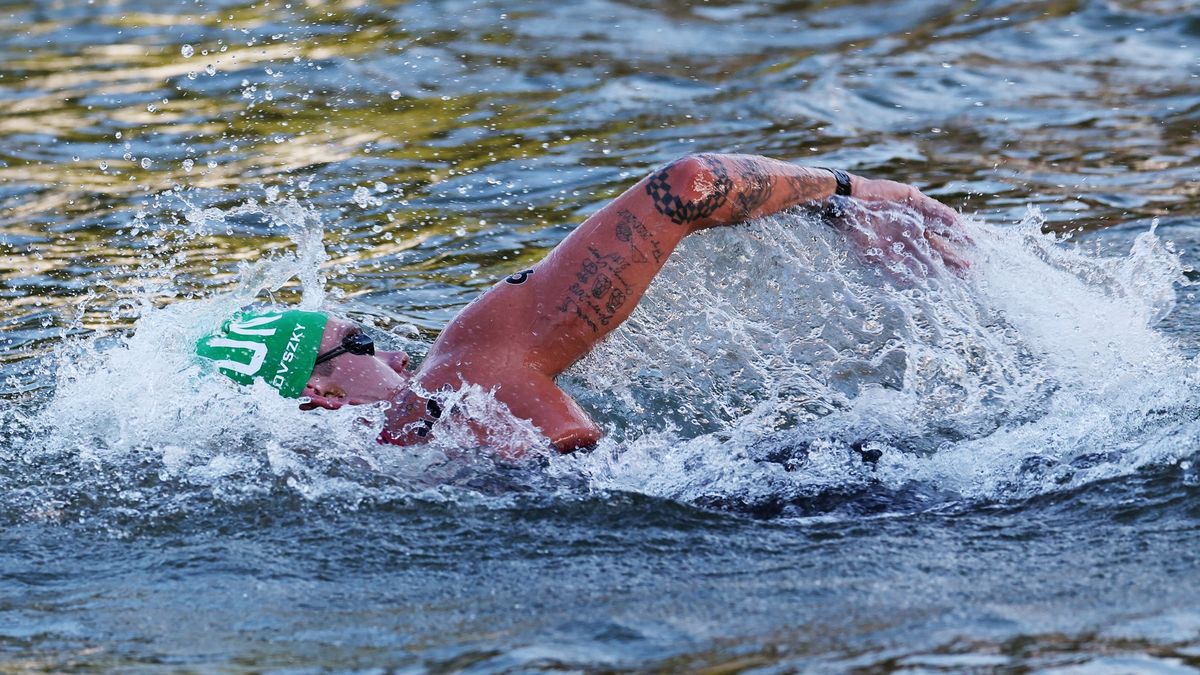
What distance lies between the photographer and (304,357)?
5.58m

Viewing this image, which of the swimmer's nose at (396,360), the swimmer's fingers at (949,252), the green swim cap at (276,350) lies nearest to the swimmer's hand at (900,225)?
the swimmer's fingers at (949,252)

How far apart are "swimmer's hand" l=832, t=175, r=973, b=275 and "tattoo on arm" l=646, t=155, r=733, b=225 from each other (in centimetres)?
58

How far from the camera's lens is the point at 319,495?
17.9 ft

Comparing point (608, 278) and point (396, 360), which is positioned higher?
point (608, 278)

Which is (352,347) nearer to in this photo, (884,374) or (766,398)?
(766,398)

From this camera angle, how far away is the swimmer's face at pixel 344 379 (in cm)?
561

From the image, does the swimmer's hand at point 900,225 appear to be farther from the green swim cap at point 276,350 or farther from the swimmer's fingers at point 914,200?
the green swim cap at point 276,350

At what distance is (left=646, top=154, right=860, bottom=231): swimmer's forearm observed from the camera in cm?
541

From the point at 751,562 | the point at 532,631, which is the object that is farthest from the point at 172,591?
the point at 751,562

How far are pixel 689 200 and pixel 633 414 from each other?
1.26 meters

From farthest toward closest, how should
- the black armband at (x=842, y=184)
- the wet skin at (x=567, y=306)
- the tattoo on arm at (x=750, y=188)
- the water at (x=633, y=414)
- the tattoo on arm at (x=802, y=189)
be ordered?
1. the black armband at (x=842, y=184)
2. the tattoo on arm at (x=802, y=189)
3. the tattoo on arm at (x=750, y=188)
4. the wet skin at (x=567, y=306)
5. the water at (x=633, y=414)

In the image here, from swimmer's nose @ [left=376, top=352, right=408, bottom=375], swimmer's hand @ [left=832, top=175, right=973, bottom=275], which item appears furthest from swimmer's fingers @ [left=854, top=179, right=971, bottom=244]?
swimmer's nose @ [left=376, top=352, right=408, bottom=375]

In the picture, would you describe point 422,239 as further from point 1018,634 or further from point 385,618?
point 1018,634

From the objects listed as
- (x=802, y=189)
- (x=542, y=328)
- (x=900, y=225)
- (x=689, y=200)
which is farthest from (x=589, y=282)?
(x=900, y=225)
